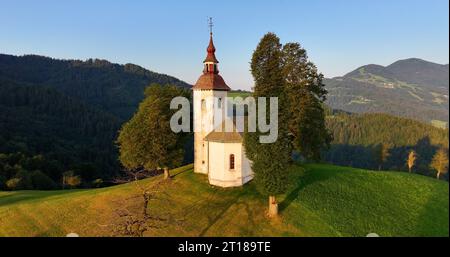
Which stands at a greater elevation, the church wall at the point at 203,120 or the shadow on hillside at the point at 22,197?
the church wall at the point at 203,120

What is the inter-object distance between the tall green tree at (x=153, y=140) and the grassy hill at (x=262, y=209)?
10.6ft

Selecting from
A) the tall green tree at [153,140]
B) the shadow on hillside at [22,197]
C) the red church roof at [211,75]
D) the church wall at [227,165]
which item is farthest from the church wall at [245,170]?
the shadow on hillside at [22,197]

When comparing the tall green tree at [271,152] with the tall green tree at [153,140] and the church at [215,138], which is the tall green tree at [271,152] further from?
the tall green tree at [153,140]

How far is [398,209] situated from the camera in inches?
1451

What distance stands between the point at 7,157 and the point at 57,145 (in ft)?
120

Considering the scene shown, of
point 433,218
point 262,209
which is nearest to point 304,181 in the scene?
point 262,209

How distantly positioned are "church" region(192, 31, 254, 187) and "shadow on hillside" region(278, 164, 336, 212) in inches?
222

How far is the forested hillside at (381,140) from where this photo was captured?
503ft

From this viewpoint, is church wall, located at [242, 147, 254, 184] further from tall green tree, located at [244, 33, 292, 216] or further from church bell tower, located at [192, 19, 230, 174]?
church bell tower, located at [192, 19, 230, 174]

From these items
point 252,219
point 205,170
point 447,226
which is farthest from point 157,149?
point 447,226

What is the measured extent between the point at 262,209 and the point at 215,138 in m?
10.5

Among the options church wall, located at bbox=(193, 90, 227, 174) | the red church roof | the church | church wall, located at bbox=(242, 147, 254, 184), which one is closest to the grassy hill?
church wall, located at bbox=(242, 147, 254, 184)

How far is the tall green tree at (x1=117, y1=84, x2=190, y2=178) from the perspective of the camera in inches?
1641

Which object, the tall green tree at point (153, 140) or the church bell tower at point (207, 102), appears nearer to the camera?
the tall green tree at point (153, 140)
